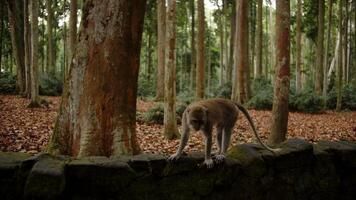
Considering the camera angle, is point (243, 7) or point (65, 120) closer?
point (65, 120)

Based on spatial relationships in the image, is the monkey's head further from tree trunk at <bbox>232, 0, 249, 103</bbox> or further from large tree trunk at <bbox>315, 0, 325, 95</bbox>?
large tree trunk at <bbox>315, 0, 325, 95</bbox>

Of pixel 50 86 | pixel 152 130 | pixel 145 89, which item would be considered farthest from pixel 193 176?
pixel 145 89

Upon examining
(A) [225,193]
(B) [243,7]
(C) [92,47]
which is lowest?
(A) [225,193]

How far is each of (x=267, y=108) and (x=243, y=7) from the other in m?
4.75

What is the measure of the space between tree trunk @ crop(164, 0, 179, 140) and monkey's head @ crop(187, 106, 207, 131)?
16.4 feet

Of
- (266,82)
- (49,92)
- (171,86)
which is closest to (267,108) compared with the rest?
(266,82)

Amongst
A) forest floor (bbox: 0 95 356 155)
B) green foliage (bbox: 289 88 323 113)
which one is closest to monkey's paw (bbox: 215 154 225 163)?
forest floor (bbox: 0 95 356 155)

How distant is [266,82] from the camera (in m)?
25.2

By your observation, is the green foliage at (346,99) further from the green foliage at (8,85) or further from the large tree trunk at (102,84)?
the large tree trunk at (102,84)

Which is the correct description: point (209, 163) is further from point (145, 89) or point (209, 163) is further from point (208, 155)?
point (145, 89)

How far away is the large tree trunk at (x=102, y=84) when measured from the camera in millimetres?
6309

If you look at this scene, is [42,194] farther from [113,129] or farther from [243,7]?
[243,7]

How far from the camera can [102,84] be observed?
630cm

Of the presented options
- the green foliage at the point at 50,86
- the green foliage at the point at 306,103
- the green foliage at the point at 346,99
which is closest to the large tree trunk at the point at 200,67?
the green foliage at the point at 306,103
